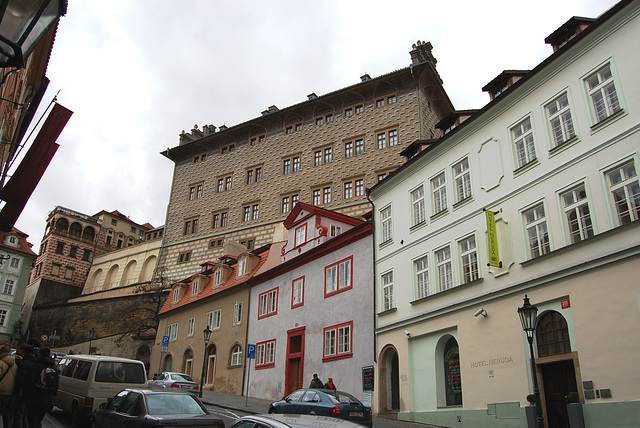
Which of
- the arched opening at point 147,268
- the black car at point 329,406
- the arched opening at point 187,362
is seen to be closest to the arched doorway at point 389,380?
the black car at point 329,406

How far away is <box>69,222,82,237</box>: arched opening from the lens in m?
78.3

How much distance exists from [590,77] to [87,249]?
257 ft

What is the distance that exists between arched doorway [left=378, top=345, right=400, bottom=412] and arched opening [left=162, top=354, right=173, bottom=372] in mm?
21893

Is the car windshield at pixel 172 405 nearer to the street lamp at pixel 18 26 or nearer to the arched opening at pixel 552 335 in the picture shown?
the street lamp at pixel 18 26

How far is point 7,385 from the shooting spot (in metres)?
9.01

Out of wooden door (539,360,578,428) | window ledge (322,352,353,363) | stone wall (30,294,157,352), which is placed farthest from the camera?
stone wall (30,294,157,352)

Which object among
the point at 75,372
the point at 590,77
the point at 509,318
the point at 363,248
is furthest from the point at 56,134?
the point at 590,77

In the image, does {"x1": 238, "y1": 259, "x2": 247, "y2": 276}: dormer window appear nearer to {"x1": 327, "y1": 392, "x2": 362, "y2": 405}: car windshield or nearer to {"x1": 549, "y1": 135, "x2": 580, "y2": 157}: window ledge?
{"x1": 327, "y1": 392, "x2": 362, "y2": 405}: car windshield

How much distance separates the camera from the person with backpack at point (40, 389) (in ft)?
30.3

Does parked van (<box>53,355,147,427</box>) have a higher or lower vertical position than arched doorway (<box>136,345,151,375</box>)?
lower

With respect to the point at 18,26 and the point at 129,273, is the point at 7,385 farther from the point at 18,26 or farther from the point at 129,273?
the point at 129,273

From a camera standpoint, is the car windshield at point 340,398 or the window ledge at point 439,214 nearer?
the car windshield at point 340,398

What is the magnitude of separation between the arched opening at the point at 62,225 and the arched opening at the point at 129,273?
14.1 meters

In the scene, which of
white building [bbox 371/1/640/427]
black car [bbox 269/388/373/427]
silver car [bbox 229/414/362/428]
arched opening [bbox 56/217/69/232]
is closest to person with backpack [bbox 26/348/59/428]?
silver car [bbox 229/414/362/428]
